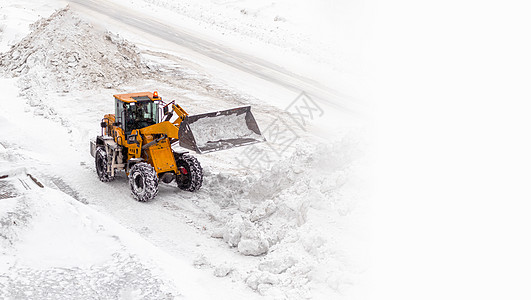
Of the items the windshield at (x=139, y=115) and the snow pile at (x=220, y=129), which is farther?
the windshield at (x=139, y=115)

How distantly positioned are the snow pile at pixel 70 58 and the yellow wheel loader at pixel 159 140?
28.9 ft

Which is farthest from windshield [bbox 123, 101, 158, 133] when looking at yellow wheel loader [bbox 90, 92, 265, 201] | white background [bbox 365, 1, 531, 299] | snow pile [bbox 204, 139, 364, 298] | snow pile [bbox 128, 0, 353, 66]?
snow pile [bbox 128, 0, 353, 66]

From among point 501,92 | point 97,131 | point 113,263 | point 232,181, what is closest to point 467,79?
point 501,92

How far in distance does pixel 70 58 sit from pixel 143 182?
1185 cm

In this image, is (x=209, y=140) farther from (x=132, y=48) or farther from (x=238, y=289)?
(x=132, y=48)

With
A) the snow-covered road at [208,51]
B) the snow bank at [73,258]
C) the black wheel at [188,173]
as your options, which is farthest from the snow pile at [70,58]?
the snow bank at [73,258]

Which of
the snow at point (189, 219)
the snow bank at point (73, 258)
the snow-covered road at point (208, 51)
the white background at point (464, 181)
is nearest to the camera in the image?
the white background at point (464, 181)

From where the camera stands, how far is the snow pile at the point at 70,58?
21562mm

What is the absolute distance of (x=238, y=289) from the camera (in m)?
9.01

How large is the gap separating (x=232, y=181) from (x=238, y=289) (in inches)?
178

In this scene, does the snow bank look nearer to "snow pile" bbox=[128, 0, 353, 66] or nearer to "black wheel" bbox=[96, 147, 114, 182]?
"black wheel" bbox=[96, 147, 114, 182]

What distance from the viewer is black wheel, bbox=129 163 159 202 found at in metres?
12.1

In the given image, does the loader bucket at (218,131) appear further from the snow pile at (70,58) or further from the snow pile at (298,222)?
the snow pile at (70,58)

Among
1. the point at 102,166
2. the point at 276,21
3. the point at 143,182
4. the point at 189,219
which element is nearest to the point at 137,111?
the point at 102,166
